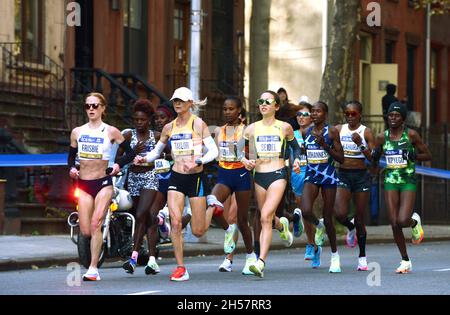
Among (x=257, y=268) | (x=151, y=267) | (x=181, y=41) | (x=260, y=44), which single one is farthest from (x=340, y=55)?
(x=257, y=268)

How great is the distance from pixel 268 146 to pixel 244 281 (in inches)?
64.6

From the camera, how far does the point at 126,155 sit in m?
15.7

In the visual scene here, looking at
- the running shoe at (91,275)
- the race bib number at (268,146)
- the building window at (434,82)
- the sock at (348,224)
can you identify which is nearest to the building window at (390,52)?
the building window at (434,82)

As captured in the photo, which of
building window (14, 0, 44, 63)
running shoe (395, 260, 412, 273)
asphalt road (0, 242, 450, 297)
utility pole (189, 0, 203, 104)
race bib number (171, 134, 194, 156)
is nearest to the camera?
asphalt road (0, 242, 450, 297)

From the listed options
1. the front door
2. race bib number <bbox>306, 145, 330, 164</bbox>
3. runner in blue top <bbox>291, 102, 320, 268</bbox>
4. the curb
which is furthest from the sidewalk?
the front door

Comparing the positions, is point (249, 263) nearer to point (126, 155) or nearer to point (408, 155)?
point (126, 155)

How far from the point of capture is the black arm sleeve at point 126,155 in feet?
51.2

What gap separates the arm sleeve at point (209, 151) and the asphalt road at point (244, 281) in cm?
132

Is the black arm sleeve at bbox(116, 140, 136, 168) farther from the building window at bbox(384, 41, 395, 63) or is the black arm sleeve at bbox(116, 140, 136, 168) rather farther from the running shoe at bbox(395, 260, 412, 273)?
the building window at bbox(384, 41, 395, 63)

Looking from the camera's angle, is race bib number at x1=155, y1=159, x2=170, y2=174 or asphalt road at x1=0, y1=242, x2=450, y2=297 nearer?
asphalt road at x1=0, y1=242, x2=450, y2=297

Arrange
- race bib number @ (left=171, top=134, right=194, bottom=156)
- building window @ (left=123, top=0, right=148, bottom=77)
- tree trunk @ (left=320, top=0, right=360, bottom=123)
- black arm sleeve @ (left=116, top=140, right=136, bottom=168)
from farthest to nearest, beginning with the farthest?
building window @ (left=123, top=0, right=148, bottom=77) < tree trunk @ (left=320, top=0, right=360, bottom=123) < black arm sleeve @ (left=116, top=140, right=136, bottom=168) < race bib number @ (left=171, top=134, right=194, bottom=156)

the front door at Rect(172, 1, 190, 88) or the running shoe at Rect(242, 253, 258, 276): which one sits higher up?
the front door at Rect(172, 1, 190, 88)

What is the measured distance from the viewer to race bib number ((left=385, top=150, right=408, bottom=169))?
657 inches

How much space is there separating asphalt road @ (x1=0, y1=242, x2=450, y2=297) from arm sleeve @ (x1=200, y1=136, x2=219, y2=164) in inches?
52.0
